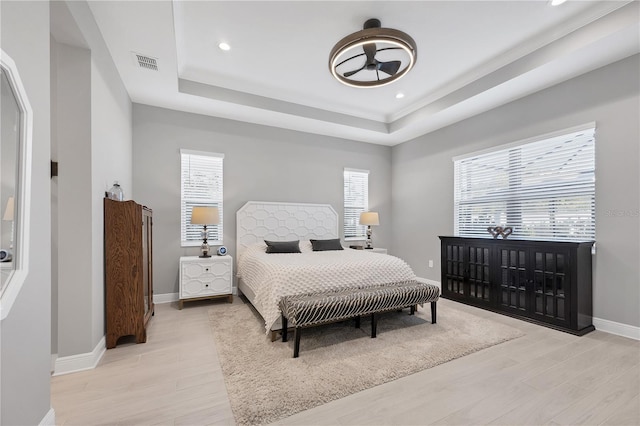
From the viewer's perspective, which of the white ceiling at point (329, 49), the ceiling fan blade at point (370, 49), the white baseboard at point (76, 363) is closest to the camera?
the white baseboard at point (76, 363)

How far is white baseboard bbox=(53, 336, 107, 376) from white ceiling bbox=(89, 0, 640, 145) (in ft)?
9.17

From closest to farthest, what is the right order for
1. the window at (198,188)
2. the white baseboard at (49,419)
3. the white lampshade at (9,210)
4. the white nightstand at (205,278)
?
the white lampshade at (9,210) < the white baseboard at (49,419) < the white nightstand at (205,278) < the window at (198,188)

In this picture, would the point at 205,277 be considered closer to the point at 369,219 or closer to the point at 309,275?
the point at 309,275

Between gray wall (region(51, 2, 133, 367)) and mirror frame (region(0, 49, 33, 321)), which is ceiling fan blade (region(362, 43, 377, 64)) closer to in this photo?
gray wall (region(51, 2, 133, 367))

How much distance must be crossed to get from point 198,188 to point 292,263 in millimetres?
2275

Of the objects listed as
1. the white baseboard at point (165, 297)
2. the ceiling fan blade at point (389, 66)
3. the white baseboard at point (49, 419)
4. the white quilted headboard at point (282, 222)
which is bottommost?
the white baseboard at point (165, 297)

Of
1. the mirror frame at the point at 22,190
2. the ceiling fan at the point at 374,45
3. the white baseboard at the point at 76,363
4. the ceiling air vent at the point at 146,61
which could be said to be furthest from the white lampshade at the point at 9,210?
the ceiling fan at the point at 374,45

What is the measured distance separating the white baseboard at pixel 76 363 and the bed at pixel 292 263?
54.8 inches

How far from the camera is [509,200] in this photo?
13.3ft

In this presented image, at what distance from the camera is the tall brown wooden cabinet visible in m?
2.59

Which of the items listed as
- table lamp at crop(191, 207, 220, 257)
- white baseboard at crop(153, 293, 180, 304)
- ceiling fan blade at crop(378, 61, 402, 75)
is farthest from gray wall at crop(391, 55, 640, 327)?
white baseboard at crop(153, 293, 180, 304)

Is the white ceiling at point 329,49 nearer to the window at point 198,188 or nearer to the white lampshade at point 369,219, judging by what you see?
the window at point 198,188

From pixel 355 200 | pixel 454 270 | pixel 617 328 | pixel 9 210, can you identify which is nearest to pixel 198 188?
pixel 355 200

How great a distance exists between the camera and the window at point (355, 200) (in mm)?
5727
